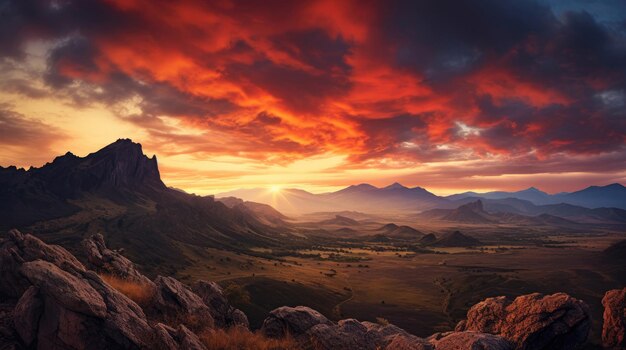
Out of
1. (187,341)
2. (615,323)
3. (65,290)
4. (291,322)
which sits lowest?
(615,323)

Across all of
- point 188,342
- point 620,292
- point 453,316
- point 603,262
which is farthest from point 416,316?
point 603,262

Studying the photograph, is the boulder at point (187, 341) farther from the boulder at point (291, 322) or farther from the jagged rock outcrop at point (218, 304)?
the jagged rock outcrop at point (218, 304)

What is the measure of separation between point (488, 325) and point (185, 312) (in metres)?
21.9

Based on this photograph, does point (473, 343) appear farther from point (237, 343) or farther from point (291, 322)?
point (237, 343)

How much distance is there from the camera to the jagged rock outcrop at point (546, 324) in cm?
2253

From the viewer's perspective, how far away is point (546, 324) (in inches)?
893

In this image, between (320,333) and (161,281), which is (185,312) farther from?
(320,333)

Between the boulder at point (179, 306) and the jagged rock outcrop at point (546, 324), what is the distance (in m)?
20.3

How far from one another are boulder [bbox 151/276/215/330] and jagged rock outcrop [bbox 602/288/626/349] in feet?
97.8

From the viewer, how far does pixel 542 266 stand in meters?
193

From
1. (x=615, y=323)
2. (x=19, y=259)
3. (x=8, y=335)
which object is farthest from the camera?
(x=615, y=323)

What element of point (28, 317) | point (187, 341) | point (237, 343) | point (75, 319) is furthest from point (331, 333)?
point (28, 317)

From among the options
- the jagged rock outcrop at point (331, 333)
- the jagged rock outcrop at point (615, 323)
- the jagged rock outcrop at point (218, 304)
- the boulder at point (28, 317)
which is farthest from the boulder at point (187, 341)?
the jagged rock outcrop at point (615, 323)

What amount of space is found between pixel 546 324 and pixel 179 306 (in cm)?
2468
